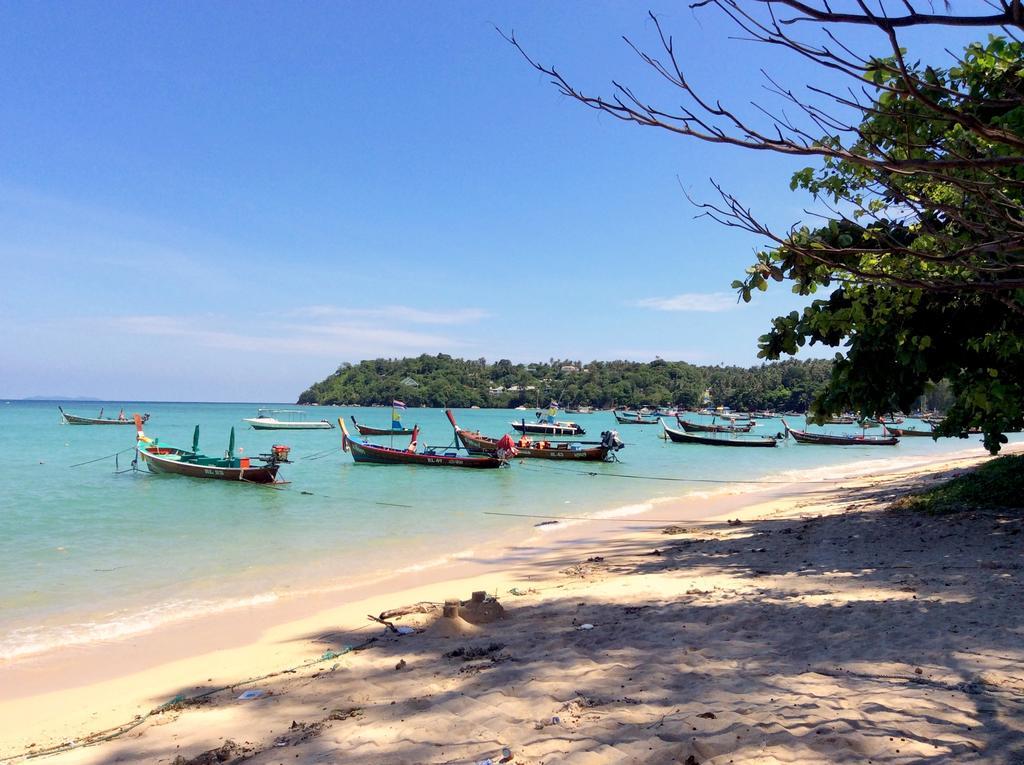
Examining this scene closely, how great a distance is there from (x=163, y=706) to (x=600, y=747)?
388 cm

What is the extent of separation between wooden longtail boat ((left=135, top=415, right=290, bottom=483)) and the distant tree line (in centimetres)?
11468

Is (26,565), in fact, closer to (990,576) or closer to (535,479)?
(990,576)

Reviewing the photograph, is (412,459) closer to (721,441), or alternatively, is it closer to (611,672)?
(721,441)

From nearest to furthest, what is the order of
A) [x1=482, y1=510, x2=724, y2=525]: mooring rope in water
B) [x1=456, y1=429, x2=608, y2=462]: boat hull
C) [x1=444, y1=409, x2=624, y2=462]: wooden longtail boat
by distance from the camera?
[x1=482, y1=510, x2=724, y2=525]: mooring rope in water → [x1=444, y1=409, x2=624, y2=462]: wooden longtail boat → [x1=456, y1=429, x2=608, y2=462]: boat hull

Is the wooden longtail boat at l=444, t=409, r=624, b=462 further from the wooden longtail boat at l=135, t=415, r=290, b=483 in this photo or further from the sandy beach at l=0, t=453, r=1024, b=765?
the sandy beach at l=0, t=453, r=1024, b=765

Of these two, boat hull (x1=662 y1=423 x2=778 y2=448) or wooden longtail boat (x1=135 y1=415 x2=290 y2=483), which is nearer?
wooden longtail boat (x1=135 y1=415 x2=290 y2=483)

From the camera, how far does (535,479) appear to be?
1109 inches

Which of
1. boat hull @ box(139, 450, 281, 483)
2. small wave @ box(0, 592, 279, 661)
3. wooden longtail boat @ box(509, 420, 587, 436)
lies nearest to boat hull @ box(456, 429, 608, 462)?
boat hull @ box(139, 450, 281, 483)

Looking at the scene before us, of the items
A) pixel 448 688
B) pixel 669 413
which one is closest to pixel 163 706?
pixel 448 688

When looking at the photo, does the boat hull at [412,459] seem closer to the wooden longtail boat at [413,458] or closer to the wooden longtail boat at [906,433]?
the wooden longtail boat at [413,458]

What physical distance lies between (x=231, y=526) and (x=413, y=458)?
613 inches

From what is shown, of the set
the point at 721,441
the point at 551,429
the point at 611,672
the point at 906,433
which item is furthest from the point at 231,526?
the point at 906,433

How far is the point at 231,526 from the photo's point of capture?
647 inches

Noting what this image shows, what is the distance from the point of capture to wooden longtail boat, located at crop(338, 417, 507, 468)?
3114cm
